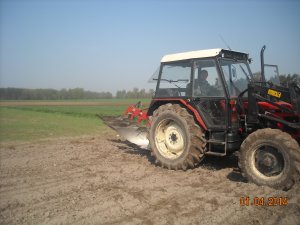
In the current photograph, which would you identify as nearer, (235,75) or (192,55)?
(235,75)

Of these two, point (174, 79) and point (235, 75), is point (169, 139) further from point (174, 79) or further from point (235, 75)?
point (235, 75)

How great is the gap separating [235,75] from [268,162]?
2.03 m

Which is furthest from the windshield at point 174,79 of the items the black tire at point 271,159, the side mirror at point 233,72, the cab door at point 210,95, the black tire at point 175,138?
the black tire at point 271,159

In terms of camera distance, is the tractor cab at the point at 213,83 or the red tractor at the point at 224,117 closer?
the red tractor at the point at 224,117

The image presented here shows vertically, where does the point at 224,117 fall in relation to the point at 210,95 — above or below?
below

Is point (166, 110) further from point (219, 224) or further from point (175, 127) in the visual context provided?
point (219, 224)

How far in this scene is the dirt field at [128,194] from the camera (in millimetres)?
3955

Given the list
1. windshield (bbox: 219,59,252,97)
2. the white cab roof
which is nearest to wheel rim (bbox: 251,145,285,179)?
windshield (bbox: 219,59,252,97)

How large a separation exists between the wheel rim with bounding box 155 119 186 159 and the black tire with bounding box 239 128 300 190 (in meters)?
1.64

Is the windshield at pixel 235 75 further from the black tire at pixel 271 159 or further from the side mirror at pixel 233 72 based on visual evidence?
the black tire at pixel 271 159

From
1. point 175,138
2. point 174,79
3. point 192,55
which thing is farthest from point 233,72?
point 175,138

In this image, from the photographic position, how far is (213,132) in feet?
20.2
